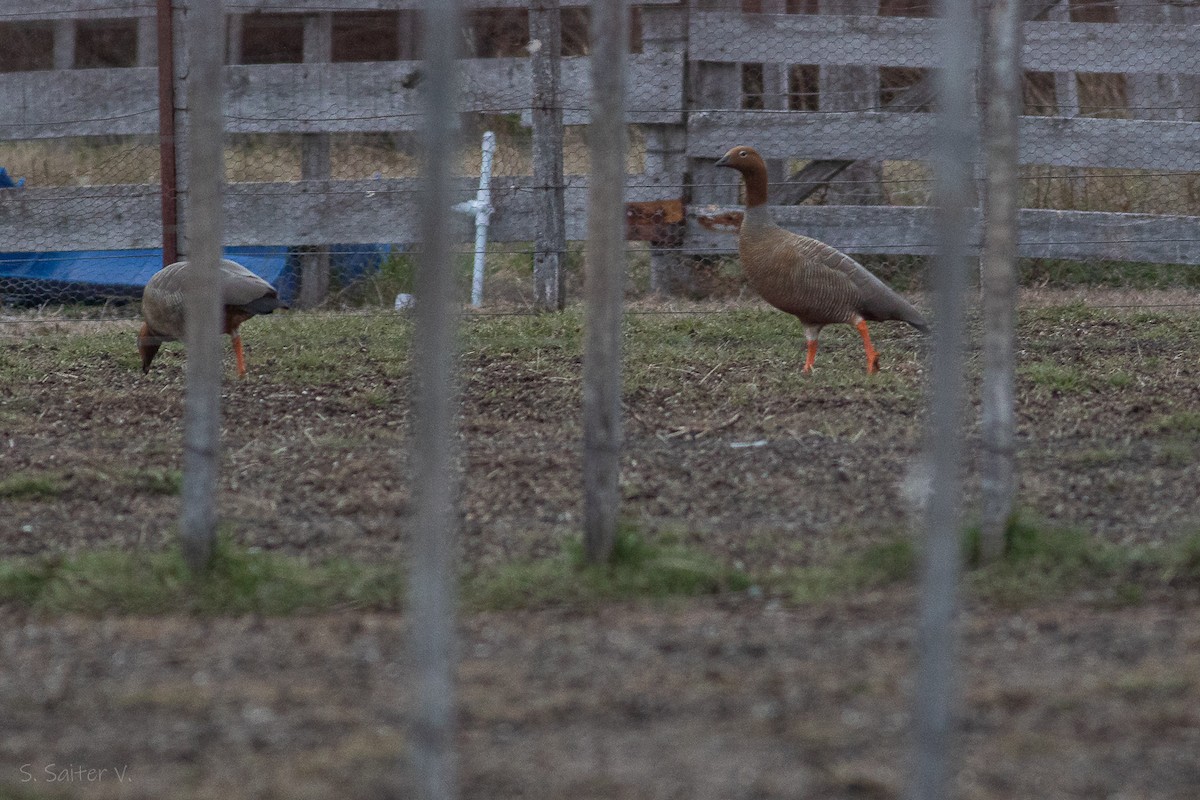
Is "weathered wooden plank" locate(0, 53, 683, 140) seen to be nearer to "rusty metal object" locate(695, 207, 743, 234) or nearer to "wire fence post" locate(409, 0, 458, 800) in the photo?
"rusty metal object" locate(695, 207, 743, 234)

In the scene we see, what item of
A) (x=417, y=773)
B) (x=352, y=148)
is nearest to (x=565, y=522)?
(x=417, y=773)

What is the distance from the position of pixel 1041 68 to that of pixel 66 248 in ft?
18.9

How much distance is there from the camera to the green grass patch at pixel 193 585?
3.28 m

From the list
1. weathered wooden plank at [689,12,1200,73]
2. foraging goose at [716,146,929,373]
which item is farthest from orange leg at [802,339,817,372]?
weathered wooden plank at [689,12,1200,73]

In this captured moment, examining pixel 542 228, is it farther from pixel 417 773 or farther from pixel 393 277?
pixel 417 773

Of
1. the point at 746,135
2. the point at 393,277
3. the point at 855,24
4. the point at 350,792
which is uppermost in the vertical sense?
the point at 855,24

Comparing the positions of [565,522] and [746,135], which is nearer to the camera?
[565,522]

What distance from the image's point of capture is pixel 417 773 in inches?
80.7

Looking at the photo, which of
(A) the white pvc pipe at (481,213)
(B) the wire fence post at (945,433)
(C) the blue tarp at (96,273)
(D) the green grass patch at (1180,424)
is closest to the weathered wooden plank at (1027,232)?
(A) the white pvc pipe at (481,213)

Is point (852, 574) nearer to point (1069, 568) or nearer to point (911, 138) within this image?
point (1069, 568)

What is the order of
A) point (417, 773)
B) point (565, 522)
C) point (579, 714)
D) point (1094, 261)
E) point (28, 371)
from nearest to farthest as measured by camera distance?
point (417, 773)
point (579, 714)
point (565, 522)
point (28, 371)
point (1094, 261)

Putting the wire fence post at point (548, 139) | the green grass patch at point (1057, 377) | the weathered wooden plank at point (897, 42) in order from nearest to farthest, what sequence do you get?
the green grass patch at point (1057, 377)
the wire fence post at point (548, 139)
the weathered wooden plank at point (897, 42)

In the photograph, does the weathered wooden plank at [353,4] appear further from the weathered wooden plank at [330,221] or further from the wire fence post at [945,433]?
the wire fence post at [945,433]

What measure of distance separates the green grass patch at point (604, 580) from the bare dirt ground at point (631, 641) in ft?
0.20
